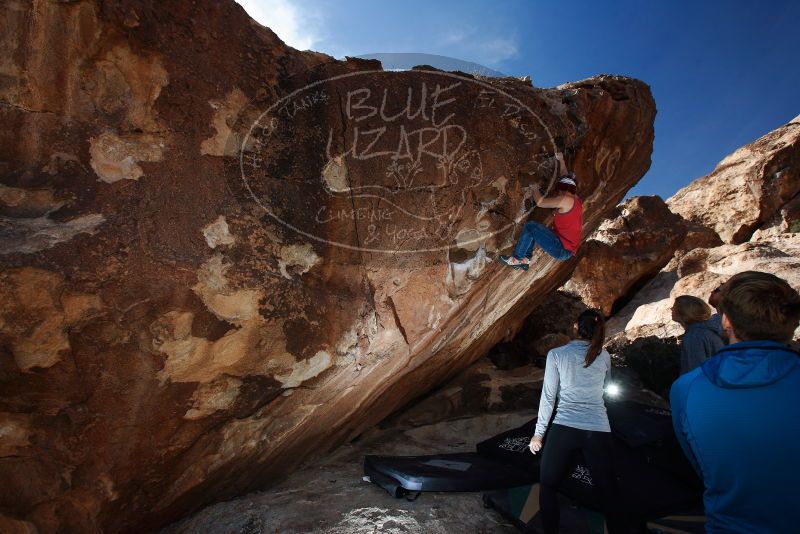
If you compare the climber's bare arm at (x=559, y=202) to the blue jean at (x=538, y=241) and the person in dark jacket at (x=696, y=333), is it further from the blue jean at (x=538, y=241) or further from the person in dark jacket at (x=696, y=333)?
the person in dark jacket at (x=696, y=333)

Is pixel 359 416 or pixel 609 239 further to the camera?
pixel 609 239

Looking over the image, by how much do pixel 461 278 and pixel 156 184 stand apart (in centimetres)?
246

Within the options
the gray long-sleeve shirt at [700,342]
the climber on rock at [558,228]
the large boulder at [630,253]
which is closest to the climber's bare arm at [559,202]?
the climber on rock at [558,228]

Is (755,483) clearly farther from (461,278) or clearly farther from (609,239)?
(609,239)

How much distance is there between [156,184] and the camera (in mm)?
2883

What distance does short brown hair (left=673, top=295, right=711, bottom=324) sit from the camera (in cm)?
349

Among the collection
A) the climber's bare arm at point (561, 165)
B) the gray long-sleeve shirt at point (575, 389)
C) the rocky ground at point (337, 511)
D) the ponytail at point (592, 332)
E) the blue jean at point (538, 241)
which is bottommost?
the rocky ground at point (337, 511)

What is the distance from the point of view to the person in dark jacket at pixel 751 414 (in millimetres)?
1229

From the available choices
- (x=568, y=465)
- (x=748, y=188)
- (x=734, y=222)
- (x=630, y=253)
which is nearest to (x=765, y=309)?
(x=568, y=465)

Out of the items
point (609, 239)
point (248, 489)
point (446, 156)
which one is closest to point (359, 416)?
point (248, 489)

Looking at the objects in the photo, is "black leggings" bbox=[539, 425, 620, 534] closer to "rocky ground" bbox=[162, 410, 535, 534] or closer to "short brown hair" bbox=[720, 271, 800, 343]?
"rocky ground" bbox=[162, 410, 535, 534]

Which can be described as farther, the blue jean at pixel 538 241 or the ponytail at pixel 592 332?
the blue jean at pixel 538 241

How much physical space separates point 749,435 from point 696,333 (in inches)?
96.3

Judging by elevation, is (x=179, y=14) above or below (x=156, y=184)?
above
